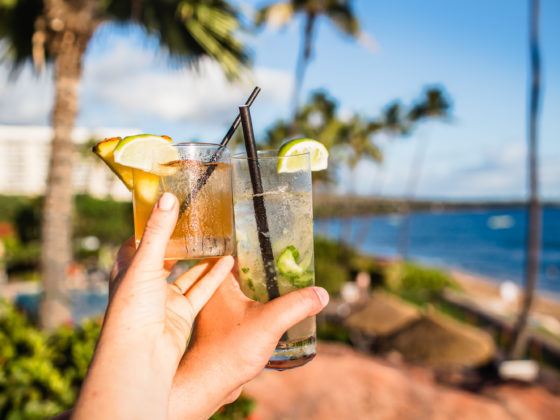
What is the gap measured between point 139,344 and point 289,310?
454 millimetres

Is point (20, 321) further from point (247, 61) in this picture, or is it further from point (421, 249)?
point (421, 249)

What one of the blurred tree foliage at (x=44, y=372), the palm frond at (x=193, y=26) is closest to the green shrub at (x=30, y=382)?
the blurred tree foliage at (x=44, y=372)

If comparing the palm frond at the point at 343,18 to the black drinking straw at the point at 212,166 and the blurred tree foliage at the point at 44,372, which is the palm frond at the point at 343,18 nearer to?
the blurred tree foliage at the point at 44,372

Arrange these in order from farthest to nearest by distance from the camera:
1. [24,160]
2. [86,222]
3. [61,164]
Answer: [24,160]
[86,222]
[61,164]

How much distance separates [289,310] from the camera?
1459mm

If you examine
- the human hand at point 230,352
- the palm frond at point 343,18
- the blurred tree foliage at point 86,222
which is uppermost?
the palm frond at point 343,18

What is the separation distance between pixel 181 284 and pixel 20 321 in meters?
5.69

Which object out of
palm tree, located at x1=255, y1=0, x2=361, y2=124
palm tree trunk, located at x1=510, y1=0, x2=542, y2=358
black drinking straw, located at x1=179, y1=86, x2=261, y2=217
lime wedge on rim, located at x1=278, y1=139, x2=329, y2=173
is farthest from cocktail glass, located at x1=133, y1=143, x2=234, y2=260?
palm tree, located at x1=255, y1=0, x2=361, y2=124

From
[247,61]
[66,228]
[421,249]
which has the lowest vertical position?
[421,249]

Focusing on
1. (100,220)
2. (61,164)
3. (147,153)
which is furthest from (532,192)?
(100,220)

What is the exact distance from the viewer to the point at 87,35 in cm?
591

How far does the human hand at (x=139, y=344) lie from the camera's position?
1.17 meters

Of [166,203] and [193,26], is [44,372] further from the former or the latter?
[193,26]

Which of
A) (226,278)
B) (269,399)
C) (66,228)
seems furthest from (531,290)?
(226,278)
